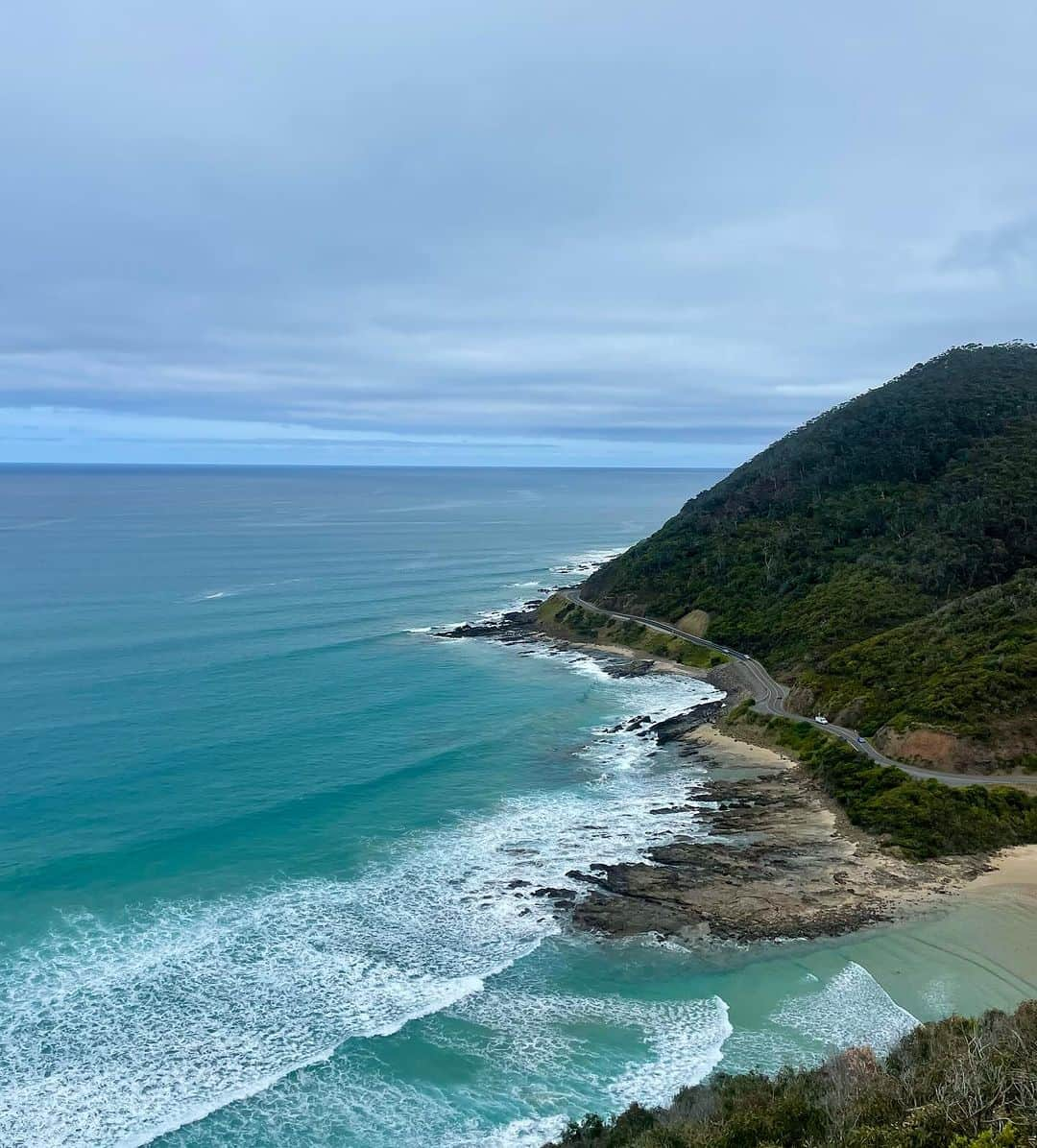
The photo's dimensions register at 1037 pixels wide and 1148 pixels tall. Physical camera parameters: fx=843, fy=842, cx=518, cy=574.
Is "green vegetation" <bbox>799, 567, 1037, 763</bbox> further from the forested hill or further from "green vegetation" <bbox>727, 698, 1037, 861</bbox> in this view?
"green vegetation" <bbox>727, 698, 1037, 861</bbox>

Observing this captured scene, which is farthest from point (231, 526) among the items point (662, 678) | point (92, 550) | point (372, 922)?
point (372, 922)

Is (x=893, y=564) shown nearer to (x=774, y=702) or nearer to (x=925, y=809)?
(x=774, y=702)

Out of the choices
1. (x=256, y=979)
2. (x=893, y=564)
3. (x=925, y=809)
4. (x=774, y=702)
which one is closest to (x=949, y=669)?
(x=774, y=702)

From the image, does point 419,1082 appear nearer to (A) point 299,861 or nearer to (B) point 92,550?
(A) point 299,861

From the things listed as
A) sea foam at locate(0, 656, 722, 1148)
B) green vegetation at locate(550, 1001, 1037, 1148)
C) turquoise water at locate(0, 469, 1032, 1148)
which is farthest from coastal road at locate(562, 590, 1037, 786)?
green vegetation at locate(550, 1001, 1037, 1148)

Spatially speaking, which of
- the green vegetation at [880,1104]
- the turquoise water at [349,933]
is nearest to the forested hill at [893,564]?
the turquoise water at [349,933]

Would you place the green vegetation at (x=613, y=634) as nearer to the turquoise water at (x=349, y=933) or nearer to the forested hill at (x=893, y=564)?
the forested hill at (x=893, y=564)
